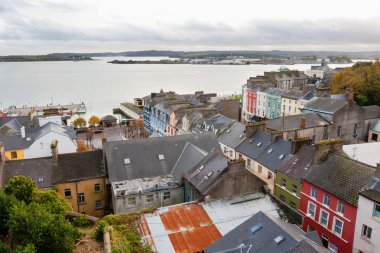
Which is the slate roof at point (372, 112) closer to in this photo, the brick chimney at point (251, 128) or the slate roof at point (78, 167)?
the brick chimney at point (251, 128)

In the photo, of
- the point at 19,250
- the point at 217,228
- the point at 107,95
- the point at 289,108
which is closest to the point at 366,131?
the point at 289,108

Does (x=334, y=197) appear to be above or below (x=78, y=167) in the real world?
above

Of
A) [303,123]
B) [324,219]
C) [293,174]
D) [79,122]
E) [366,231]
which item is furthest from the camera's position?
[79,122]

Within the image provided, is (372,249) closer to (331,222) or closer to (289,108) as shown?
(331,222)

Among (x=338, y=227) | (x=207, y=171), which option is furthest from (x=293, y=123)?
(x=338, y=227)

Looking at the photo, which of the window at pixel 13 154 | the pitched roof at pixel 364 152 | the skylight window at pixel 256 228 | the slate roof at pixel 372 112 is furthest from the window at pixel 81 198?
the slate roof at pixel 372 112

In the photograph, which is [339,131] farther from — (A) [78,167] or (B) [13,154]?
(B) [13,154]
